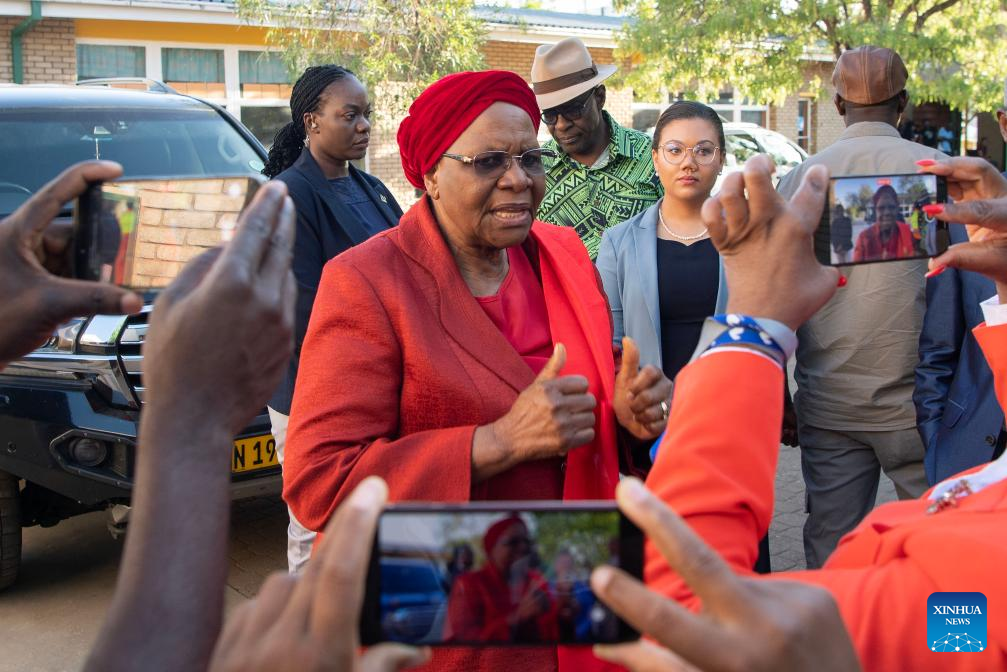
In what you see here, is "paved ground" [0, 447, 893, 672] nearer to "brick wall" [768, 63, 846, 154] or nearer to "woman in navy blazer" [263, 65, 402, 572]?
"woman in navy blazer" [263, 65, 402, 572]

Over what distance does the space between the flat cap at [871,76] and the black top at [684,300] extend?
0.88 m

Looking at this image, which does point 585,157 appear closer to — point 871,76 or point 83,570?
point 871,76

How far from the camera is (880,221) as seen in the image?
1.84 metres

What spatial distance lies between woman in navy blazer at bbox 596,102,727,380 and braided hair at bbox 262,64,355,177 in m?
1.64

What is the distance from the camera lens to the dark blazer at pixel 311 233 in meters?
4.05

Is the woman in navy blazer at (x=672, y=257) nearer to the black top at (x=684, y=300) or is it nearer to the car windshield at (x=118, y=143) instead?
the black top at (x=684, y=300)

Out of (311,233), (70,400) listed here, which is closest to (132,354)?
(70,400)

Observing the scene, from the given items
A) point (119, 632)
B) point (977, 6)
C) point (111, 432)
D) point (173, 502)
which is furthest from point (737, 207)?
point (977, 6)

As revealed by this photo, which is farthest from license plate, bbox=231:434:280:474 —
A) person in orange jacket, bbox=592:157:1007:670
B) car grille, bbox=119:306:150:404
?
person in orange jacket, bbox=592:157:1007:670

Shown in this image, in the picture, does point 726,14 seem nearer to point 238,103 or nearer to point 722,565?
point 238,103

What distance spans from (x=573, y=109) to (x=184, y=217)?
10.5ft

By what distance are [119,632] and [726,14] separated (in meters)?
14.2

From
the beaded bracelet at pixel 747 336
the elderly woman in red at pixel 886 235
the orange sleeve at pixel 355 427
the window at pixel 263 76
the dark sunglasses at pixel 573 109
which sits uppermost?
the window at pixel 263 76

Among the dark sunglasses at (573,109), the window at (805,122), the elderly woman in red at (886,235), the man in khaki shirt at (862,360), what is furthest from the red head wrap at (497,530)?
the window at (805,122)
